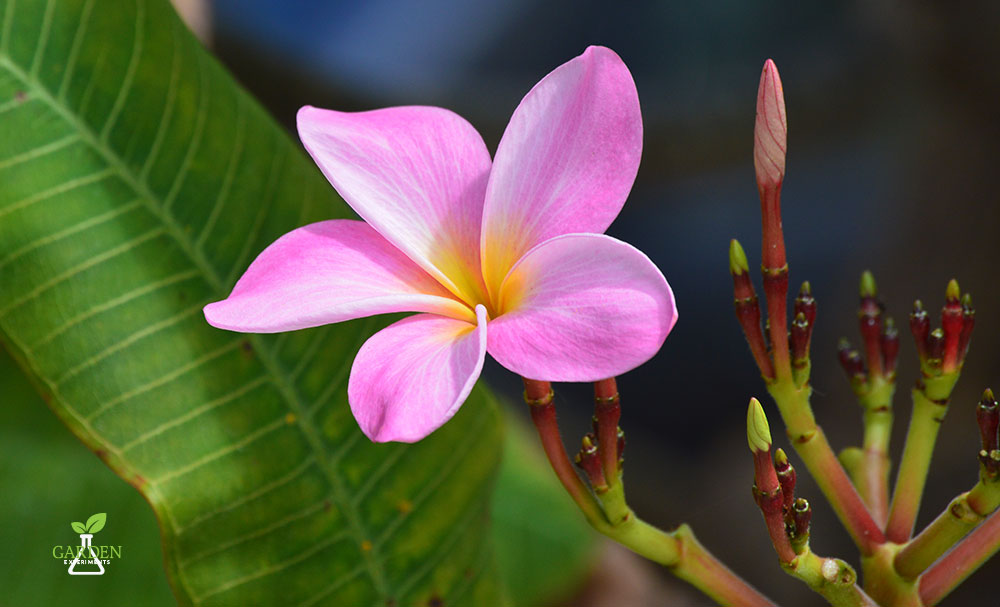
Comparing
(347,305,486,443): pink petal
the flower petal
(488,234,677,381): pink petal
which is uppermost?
the flower petal

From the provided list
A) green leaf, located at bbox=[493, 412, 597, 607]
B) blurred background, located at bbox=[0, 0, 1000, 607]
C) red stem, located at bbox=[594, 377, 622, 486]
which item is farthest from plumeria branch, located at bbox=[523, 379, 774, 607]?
blurred background, located at bbox=[0, 0, 1000, 607]

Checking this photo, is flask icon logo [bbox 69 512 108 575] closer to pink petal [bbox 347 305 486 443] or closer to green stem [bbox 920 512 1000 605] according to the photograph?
pink petal [bbox 347 305 486 443]

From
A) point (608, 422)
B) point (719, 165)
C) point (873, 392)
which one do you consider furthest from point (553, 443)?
point (719, 165)

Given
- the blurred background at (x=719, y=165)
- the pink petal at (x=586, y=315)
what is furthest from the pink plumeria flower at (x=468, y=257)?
the blurred background at (x=719, y=165)

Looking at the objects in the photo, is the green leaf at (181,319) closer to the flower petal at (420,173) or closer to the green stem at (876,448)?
the flower petal at (420,173)

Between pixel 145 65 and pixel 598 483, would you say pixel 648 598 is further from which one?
pixel 145 65

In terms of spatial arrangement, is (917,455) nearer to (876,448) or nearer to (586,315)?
(876,448)

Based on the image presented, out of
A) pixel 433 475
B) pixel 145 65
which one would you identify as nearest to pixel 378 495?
pixel 433 475
